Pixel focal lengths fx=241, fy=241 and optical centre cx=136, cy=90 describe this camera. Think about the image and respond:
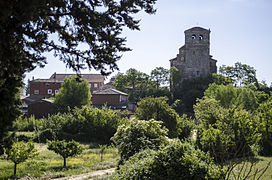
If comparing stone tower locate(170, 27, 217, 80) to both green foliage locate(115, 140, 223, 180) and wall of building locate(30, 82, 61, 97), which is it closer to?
wall of building locate(30, 82, 61, 97)

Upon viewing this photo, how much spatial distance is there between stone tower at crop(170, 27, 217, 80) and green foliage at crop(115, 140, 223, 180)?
2429 inches

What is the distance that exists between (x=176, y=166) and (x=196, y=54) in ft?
207

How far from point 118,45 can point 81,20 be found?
127 cm

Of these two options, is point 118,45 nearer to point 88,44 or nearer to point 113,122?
point 88,44

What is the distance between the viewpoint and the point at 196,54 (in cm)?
6656

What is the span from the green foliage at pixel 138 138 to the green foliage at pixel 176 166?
126 inches

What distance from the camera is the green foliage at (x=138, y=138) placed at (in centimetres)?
1063

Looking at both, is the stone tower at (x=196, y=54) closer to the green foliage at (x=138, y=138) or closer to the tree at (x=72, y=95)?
the tree at (x=72, y=95)

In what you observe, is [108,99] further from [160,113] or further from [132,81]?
[160,113]

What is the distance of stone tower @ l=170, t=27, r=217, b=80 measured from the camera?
65.9 metres

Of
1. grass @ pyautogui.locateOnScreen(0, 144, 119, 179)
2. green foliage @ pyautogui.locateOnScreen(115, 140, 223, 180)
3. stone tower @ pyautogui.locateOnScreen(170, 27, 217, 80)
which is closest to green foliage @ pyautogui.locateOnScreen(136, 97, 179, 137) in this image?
grass @ pyautogui.locateOnScreen(0, 144, 119, 179)

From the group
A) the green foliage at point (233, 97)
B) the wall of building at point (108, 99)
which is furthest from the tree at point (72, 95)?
the green foliage at point (233, 97)

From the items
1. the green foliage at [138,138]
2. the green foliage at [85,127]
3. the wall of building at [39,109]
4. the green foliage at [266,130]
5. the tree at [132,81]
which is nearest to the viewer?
the green foliage at [138,138]

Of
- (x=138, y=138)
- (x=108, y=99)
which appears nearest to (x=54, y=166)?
(x=138, y=138)
